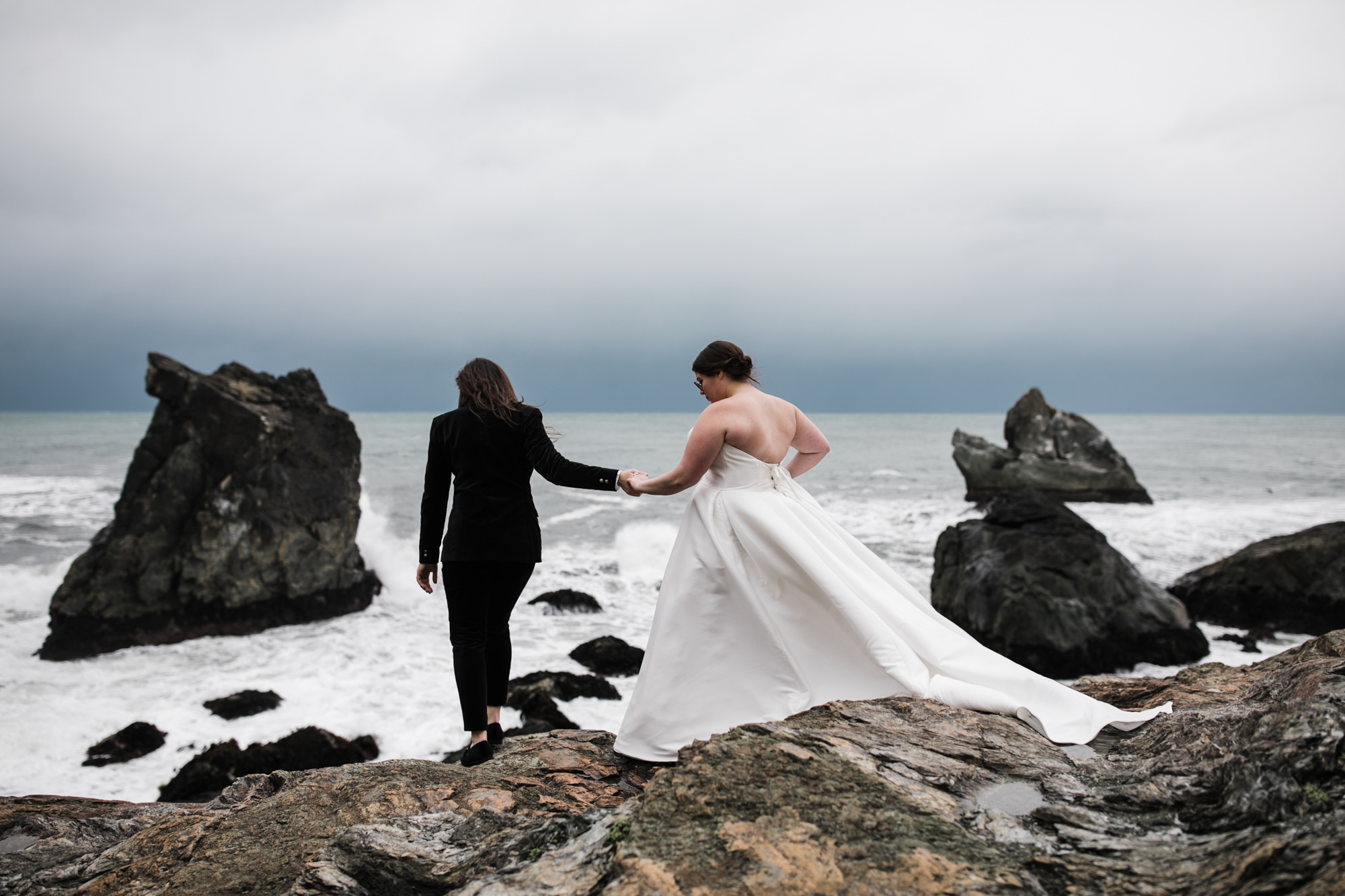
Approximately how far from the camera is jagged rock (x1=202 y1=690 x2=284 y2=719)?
913cm

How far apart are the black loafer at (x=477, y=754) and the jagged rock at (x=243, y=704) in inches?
263

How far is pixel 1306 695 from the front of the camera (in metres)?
2.55

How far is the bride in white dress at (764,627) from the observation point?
3.88m

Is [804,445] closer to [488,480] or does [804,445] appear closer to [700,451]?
[700,451]

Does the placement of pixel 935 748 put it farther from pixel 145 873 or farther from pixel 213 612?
pixel 213 612

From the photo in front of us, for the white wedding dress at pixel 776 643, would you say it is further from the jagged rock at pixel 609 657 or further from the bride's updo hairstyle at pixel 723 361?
the jagged rock at pixel 609 657

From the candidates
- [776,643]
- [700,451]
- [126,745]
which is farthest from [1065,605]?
[126,745]

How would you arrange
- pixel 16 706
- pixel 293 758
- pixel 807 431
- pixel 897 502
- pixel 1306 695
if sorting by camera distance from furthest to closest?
pixel 897 502
pixel 16 706
pixel 293 758
pixel 807 431
pixel 1306 695

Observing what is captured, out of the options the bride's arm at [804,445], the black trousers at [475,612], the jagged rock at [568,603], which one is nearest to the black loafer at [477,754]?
the black trousers at [475,612]

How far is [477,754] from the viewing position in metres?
A: 4.09

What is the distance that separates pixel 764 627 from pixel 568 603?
10112mm

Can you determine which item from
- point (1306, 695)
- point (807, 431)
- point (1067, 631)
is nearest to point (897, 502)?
point (1067, 631)

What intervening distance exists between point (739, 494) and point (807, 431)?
2.85 feet

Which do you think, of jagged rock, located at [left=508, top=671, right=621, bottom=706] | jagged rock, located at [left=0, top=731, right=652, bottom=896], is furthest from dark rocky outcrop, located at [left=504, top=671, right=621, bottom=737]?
jagged rock, located at [left=0, top=731, right=652, bottom=896]
